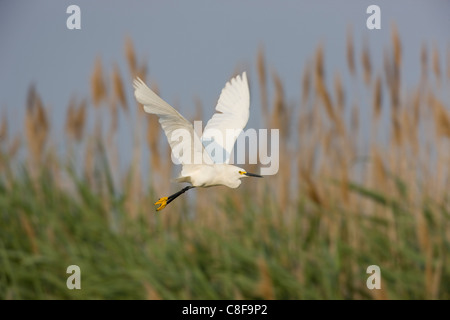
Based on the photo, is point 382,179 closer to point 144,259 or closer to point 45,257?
point 144,259

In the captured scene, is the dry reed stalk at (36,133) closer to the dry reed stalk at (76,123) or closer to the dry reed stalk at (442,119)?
the dry reed stalk at (76,123)

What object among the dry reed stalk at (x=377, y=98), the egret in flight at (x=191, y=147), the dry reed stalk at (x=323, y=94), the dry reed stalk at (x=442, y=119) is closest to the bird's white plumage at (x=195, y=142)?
the egret in flight at (x=191, y=147)

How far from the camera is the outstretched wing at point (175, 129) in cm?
138

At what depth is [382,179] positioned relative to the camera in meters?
3.19

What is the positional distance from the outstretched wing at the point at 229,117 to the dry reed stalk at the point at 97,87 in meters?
1.52

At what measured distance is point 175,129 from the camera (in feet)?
4.76

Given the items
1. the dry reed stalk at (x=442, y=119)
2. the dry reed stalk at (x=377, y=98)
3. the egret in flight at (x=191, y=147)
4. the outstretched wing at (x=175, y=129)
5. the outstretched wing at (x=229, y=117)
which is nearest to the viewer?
the egret in flight at (x=191, y=147)

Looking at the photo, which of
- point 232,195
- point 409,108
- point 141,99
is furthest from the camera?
point 409,108

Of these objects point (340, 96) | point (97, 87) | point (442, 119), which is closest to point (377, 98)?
point (340, 96)

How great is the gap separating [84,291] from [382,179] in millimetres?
1408

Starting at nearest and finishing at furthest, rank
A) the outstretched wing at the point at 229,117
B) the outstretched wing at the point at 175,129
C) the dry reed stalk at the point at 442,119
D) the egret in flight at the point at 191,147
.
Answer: the egret in flight at the point at 191,147, the outstretched wing at the point at 175,129, the outstretched wing at the point at 229,117, the dry reed stalk at the point at 442,119
